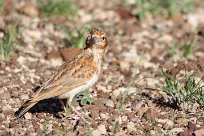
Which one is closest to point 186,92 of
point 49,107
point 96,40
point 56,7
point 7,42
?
point 96,40

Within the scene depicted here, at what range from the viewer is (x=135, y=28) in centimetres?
1209

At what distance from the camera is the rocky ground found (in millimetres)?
8062

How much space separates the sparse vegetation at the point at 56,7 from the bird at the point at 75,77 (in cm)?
362

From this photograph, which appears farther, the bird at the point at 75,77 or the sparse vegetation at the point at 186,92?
the sparse vegetation at the point at 186,92

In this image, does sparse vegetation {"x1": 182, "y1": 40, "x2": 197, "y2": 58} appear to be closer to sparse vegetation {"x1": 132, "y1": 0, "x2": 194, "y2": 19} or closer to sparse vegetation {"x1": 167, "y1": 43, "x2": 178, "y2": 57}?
sparse vegetation {"x1": 167, "y1": 43, "x2": 178, "y2": 57}

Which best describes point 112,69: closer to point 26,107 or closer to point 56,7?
point 56,7

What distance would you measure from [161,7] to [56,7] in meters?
2.32

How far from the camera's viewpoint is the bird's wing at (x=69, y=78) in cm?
790

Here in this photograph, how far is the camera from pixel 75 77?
26.5 ft

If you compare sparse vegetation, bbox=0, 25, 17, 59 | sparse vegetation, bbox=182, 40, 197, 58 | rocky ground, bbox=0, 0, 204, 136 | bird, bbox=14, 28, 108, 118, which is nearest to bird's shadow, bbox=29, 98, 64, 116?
rocky ground, bbox=0, 0, 204, 136

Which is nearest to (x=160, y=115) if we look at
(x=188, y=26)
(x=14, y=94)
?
(x=14, y=94)

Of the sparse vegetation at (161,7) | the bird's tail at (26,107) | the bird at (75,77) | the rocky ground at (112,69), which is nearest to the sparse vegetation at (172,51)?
the rocky ground at (112,69)

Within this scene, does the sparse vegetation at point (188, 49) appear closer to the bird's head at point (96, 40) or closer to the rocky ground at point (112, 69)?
the rocky ground at point (112, 69)

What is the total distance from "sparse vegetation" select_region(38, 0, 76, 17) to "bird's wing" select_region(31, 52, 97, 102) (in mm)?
3780
